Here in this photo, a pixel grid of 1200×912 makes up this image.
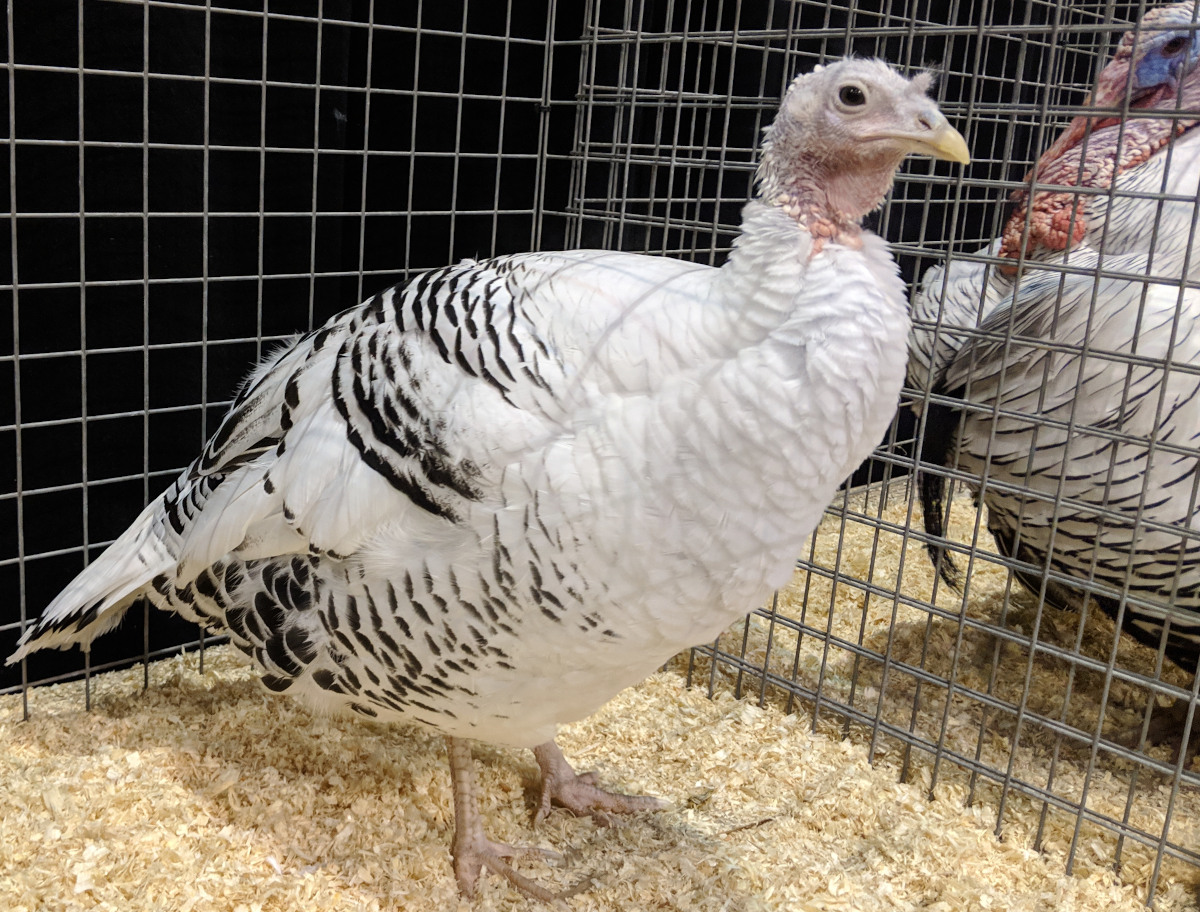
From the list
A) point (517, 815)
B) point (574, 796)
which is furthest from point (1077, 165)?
point (517, 815)

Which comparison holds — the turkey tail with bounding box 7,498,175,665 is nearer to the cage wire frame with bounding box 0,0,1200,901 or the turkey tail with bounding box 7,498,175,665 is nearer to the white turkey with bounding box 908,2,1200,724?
the cage wire frame with bounding box 0,0,1200,901

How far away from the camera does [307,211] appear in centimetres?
297

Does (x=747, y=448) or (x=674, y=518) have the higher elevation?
(x=747, y=448)

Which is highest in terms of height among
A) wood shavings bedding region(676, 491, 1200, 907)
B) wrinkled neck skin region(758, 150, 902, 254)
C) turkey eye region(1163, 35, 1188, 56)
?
turkey eye region(1163, 35, 1188, 56)

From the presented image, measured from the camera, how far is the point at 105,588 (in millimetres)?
2500

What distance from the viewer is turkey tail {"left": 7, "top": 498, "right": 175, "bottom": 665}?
2.50m

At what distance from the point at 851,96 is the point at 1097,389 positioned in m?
1.26

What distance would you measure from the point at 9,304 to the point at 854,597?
2.93 meters

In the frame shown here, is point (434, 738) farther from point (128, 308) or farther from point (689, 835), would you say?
point (128, 308)

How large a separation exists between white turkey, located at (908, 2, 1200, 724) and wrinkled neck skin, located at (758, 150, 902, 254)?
64 cm

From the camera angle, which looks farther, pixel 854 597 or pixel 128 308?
pixel 854 597

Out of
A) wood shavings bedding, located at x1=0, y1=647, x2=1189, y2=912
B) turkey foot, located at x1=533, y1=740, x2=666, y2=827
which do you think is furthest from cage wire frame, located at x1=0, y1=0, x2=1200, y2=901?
turkey foot, located at x1=533, y1=740, x2=666, y2=827

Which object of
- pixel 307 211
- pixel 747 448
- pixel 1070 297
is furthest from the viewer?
pixel 307 211

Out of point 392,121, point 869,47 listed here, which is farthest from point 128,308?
point 869,47
